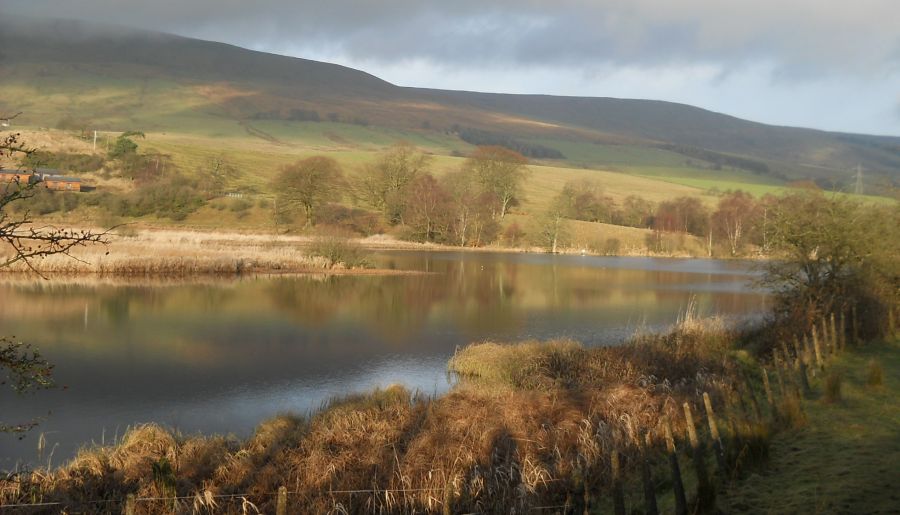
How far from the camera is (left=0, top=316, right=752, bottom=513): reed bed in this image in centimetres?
1002

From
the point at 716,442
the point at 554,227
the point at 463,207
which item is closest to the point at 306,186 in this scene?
the point at 463,207

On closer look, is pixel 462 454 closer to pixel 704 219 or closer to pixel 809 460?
pixel 809 460

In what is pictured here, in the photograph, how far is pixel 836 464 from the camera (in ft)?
32.2

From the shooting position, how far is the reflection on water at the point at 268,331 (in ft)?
53.1

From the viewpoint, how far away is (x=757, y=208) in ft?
255

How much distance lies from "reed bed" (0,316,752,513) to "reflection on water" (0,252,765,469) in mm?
2070

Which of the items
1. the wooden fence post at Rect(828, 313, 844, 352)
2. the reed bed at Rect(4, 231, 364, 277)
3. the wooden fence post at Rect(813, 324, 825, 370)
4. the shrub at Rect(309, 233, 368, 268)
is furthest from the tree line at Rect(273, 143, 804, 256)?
the wooden fence post at Rect(813, 324, 825, 370)

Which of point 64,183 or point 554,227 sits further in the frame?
point 554,227

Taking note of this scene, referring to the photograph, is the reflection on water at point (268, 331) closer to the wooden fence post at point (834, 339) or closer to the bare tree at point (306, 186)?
the wooden fence post at point (834, 339)

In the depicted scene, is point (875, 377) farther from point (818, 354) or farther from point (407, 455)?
point (407, 455)

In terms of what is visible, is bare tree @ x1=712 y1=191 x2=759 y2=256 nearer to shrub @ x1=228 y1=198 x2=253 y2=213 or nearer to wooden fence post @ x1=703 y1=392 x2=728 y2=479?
shrub @ x1=228 y1=198 x2=253 y2=213

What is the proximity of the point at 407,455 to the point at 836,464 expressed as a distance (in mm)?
5956

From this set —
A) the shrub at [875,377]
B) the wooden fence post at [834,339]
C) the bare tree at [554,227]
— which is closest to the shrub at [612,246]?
the bare tree at [554,227]

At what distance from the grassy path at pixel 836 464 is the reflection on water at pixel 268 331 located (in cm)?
903
